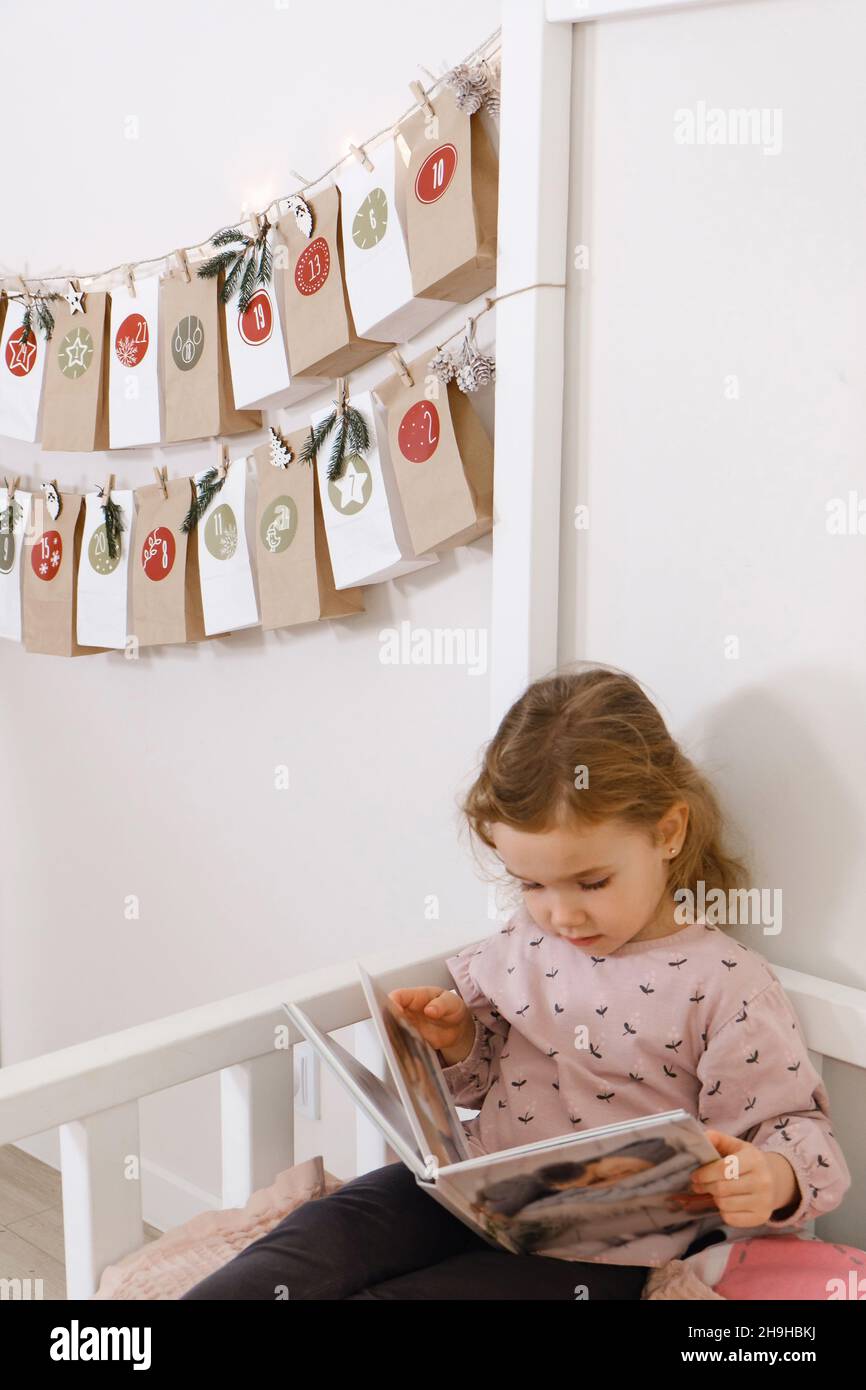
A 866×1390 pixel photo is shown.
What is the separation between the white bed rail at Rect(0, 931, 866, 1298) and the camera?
854 mm

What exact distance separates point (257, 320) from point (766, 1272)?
48.7 inches

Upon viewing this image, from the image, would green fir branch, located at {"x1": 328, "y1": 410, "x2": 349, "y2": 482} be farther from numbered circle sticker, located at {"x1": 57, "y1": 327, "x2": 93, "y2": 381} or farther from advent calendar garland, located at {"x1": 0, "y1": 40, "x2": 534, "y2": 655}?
numbered circle sticker, located at {"x1": 57, "y1": 327, "x2": 93, "y2": 381}

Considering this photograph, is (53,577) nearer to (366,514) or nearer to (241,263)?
(241,263)

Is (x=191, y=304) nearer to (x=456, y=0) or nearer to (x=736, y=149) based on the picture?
(x=456, y=0)

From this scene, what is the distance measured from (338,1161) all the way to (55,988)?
775 mm

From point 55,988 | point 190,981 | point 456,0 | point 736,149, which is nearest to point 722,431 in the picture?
point 736,149

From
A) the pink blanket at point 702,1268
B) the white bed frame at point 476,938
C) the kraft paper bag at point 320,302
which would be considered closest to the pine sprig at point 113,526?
the kraft paper bag at point 320,302

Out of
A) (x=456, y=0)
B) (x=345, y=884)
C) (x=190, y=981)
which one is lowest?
(x=190, y=981)

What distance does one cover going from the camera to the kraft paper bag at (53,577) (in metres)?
1.92

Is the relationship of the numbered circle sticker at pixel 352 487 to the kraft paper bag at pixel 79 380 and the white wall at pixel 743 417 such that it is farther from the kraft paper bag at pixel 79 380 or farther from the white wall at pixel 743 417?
the kraft paper bag at pixel 79 380

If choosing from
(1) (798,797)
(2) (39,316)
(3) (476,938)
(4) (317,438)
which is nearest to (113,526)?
(2) (39,316)

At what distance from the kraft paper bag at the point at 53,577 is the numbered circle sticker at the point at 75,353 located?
0.20 metres

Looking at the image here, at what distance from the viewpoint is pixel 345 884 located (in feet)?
5.42

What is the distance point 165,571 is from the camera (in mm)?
1756
